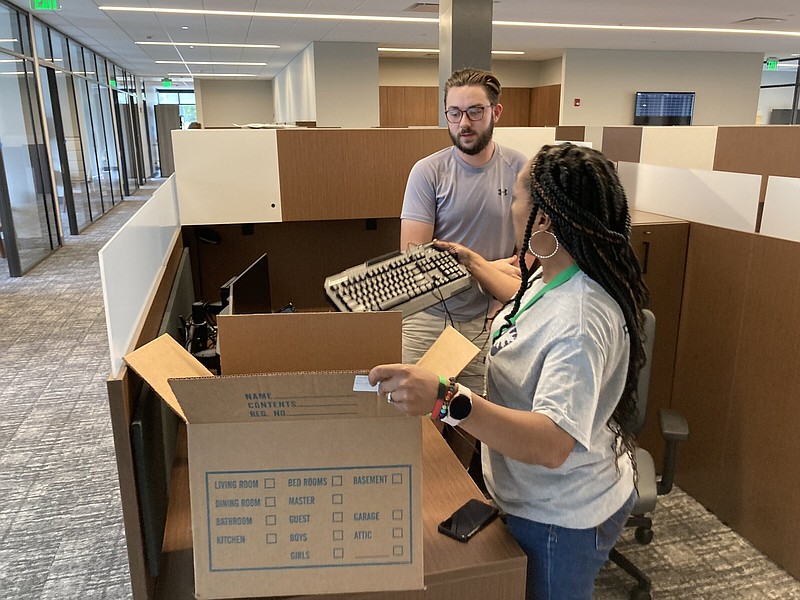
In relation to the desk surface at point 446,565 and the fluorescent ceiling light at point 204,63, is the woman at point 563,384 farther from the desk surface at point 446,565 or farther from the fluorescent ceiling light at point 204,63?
the fluorescent ceiling light at point 204,63

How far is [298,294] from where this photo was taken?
3.13m

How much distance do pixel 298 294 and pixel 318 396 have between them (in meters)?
2.26

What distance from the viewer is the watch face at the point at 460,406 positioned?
91cm

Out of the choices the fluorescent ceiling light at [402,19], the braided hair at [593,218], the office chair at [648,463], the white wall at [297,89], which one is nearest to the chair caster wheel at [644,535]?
the office chair at [648,463]

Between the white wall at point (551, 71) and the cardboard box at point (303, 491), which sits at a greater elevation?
the white wall at point (551, 71)

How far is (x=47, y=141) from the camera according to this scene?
7.11 metres

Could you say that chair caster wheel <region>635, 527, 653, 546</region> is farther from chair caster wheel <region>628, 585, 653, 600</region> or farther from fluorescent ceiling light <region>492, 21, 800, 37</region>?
fluorescent ceiling light <region>492, 21, 800, 37</region>

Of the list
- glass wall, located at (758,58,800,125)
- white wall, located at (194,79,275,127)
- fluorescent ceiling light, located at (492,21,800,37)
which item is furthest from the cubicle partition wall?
white wall, located at (194,79,275,127)

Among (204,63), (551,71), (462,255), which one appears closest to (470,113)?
(462,255)

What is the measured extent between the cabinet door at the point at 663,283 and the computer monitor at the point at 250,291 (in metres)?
1.29

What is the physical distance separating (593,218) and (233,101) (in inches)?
703

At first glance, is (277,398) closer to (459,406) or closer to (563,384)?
(459,406)

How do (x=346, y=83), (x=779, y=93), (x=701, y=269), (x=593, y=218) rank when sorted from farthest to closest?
(x=779, y=93) → (x=346, y=83) → (x=701, y=269) → (x=593, y=218)

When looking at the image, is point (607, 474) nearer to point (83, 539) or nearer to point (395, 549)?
point (395, 549)
